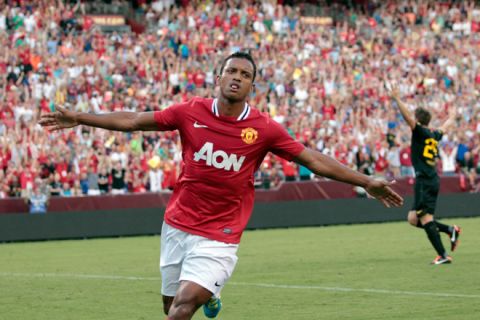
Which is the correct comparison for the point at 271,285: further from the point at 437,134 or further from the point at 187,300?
the point at 187,300

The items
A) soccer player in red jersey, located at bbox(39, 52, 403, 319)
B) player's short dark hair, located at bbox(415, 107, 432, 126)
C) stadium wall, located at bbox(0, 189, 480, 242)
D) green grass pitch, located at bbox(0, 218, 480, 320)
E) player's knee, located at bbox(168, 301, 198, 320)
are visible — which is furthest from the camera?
A: stadium wall, located at bbox(0, 189, 480, 242)

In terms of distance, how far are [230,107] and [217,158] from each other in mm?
399

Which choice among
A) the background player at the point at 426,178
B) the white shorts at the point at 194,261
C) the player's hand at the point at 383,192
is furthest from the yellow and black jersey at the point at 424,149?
the white shorts at the point at 194,261

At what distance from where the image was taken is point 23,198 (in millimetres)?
24719

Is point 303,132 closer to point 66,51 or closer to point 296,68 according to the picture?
point 296,68

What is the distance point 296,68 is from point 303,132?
4163mm

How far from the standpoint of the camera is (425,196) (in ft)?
54.6

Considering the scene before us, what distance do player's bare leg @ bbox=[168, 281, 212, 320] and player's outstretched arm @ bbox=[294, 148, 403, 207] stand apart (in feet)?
4.16

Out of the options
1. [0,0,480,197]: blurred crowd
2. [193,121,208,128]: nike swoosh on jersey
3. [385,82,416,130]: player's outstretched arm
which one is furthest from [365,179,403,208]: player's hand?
[0,0,480,197]: blurred crowd

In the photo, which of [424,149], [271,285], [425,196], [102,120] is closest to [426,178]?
[425,196]

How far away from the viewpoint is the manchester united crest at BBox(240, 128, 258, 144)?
8305 mm

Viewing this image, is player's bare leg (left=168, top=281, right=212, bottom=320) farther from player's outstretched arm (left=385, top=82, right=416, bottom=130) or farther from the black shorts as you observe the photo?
the black shorts

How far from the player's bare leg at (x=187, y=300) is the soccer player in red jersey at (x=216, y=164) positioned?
2 centimetres

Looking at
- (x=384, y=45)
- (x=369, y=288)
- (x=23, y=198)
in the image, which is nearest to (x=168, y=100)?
(x=23, y=198)
